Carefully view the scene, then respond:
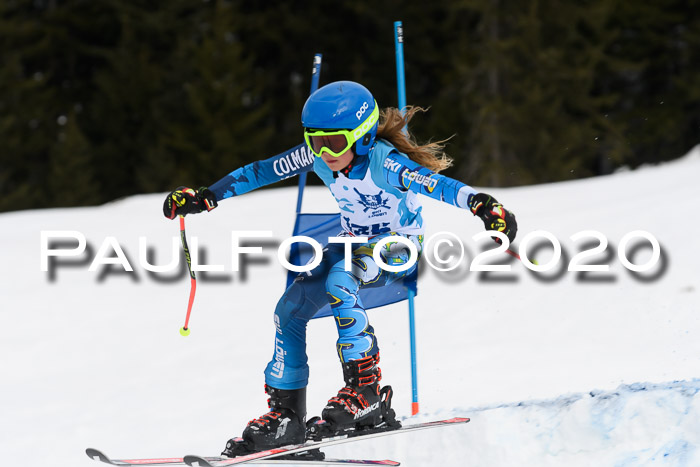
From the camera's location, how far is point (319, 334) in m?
7.79

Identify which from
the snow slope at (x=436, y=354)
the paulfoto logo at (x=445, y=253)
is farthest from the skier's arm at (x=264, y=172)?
the snow slope at (x=436, y=354)

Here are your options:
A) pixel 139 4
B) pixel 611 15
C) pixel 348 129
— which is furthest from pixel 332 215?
pixel 139 4

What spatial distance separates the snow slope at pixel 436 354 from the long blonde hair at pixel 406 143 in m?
1.55

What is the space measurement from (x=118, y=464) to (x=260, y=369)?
8.44ft

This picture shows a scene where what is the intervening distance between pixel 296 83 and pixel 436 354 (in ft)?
88.6

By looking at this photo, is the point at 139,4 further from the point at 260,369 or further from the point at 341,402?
the point at 341,402

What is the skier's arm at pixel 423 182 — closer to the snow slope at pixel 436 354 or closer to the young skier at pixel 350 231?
the young skier at pixel 350 231

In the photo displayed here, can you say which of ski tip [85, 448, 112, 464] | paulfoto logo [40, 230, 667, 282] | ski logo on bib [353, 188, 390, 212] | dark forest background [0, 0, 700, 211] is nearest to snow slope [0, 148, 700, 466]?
paulfoto logo [40, 230, 667, 282]

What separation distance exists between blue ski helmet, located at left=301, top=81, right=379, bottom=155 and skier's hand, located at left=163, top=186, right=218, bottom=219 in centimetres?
79

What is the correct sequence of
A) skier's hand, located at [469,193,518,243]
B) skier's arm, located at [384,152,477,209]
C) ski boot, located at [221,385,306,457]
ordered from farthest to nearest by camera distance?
ski boot, located at [221,385,306,457], skier's arm, located at [384,152,477,209], skier's hand, located at [469,193,518,243]

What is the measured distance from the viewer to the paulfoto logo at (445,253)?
4.75 m

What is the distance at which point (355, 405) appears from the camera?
456 centimetres

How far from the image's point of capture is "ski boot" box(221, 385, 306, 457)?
466cm

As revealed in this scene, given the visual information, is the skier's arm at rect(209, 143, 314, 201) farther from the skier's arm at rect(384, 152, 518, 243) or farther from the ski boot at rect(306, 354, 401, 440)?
the ski boot at rect(306, 354, 401, 440)
